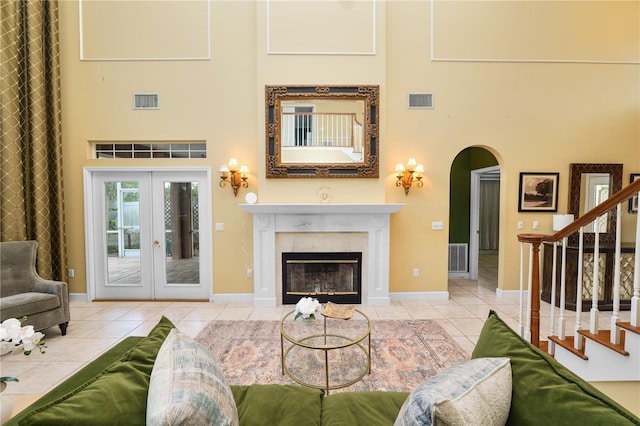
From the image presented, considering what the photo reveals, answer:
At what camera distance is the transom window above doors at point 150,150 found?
4.27m

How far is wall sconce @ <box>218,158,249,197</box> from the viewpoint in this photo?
4031 millimetres

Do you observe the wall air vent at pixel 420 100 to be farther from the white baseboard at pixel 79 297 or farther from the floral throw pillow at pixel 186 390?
the white baseboard at pixel 79 297

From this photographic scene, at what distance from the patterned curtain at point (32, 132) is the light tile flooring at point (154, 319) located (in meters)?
1.19

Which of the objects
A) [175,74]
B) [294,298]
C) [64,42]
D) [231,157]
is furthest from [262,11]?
[294,298]

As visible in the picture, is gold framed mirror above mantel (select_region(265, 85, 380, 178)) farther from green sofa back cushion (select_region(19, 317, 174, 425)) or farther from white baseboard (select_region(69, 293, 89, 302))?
white baseboard (select_region(69, 293, 89, 302))

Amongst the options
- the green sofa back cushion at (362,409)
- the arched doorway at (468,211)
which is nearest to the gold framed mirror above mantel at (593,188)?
the arched doorway at (468,211)

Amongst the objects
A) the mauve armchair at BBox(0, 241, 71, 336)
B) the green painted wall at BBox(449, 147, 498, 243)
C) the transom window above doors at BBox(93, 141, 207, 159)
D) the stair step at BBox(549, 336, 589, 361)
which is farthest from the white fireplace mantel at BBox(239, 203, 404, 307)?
the green painted wall at BBox(449, 147, 498, 243)

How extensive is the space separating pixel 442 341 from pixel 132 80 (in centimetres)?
534

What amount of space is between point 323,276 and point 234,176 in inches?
76.7

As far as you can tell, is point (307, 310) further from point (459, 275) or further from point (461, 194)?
point (461, 194)

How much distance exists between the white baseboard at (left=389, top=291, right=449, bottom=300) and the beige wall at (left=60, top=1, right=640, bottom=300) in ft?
0.21

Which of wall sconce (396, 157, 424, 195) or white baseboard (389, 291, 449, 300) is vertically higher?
wall sconce (396, 157, 424, 195)

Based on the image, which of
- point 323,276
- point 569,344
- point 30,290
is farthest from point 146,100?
point 569,344

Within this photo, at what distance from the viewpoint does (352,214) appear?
3994mm
